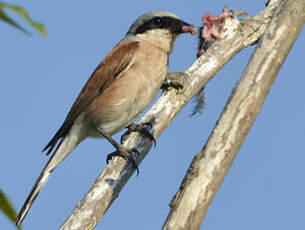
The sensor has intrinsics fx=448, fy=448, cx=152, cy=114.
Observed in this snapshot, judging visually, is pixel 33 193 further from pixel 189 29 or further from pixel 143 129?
pixel 189 29

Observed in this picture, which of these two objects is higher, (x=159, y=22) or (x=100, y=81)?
(x=159, y=22)

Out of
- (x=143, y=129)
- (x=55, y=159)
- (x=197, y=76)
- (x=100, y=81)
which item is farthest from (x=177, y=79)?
(x=55, y=159)

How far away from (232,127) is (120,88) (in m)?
2.12

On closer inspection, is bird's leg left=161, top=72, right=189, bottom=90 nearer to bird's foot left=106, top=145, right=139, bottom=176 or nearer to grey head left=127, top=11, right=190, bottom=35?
bird's foot left=106, top=145, right=139, bottom=176

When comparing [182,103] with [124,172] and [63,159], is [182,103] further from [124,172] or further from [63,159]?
[63,159]

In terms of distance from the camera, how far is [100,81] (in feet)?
14.0

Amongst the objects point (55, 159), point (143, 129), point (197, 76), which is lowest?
point (55, 159)

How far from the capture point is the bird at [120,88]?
4.03 m

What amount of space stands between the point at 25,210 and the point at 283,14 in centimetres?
254

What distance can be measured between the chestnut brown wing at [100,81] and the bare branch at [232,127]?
187 cm

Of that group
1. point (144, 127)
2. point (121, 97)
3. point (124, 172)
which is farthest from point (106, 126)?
point (124, 172)

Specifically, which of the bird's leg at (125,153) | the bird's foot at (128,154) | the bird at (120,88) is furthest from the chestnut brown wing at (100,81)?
the bird's foot at (128,154)

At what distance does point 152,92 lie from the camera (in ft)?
13.1

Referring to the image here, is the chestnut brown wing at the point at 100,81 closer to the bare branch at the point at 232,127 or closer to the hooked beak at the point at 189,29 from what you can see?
the hooked beak at the point at 189,29
